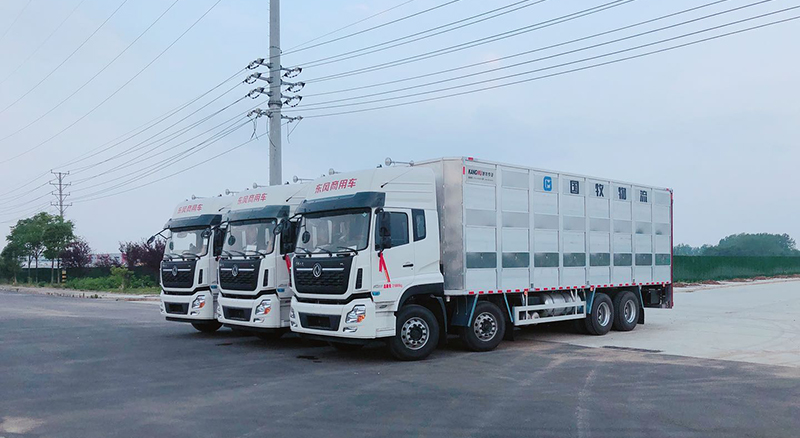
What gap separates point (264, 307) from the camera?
1278cm

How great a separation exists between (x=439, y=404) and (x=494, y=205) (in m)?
5.43

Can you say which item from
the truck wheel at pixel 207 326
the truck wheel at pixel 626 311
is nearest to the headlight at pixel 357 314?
the truck wheel at pixel 207 326

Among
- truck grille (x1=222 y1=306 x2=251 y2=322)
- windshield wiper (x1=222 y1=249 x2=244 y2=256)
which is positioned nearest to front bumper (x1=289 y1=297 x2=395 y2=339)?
truck grille (x1=222 y1=306 x2=251 y2=322)

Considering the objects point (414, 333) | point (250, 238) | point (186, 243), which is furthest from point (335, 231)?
point (186, 243)

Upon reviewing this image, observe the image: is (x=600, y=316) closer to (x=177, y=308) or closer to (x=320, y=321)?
(x=320, y=321)

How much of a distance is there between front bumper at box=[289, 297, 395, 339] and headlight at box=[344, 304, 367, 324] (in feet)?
0.11

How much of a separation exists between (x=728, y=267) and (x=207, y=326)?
4354 centimetres

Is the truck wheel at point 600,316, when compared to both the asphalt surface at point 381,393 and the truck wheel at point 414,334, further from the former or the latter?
the truck wheel at point 414,334

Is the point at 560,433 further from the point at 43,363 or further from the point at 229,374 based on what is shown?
the point at 43,363

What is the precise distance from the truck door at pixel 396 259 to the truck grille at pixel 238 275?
11.1 feet

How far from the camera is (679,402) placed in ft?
26.2

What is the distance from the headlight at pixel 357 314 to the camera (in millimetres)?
10547

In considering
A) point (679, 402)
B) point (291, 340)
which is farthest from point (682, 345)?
point (291, 340)

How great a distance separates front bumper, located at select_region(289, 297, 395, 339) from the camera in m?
10.5
